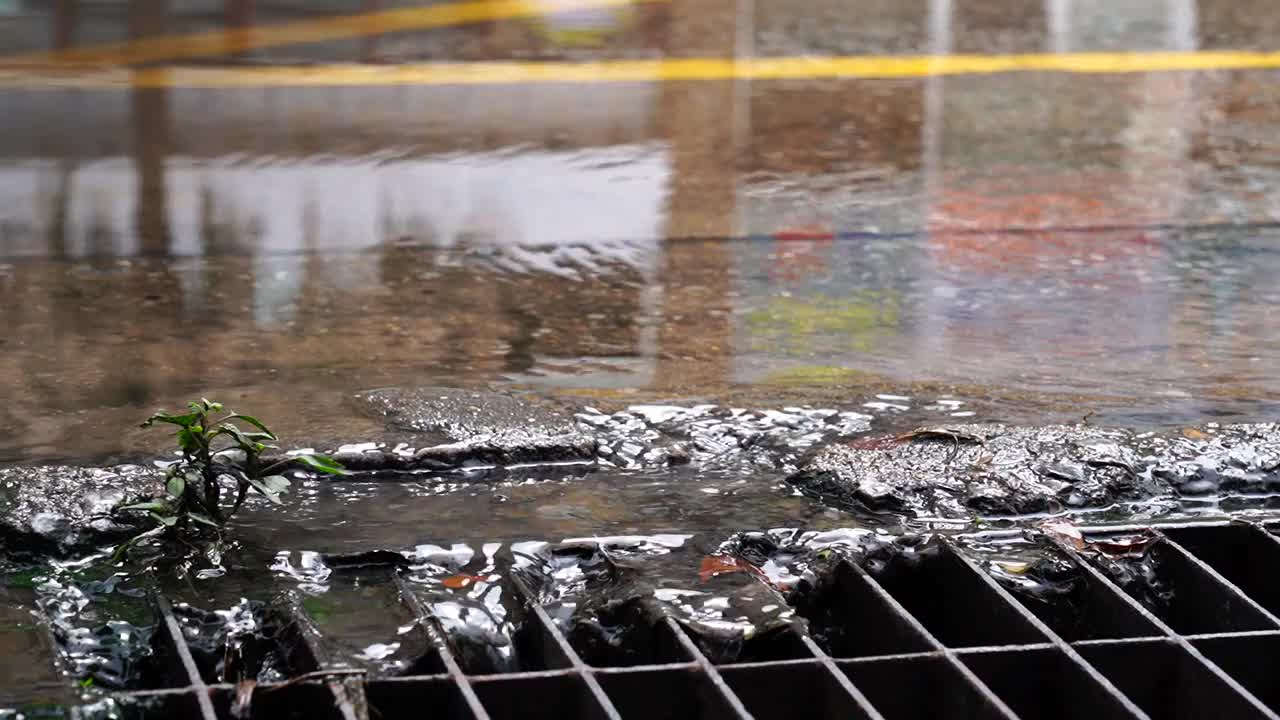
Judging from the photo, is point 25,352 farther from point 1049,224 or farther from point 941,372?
point 1049,224

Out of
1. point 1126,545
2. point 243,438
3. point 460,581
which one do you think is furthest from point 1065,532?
point 243,438

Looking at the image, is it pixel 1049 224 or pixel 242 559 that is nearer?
pixel 242 559

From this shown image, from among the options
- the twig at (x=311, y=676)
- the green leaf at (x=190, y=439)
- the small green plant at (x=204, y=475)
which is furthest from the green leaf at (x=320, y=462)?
the twig at (x=311, y=676)

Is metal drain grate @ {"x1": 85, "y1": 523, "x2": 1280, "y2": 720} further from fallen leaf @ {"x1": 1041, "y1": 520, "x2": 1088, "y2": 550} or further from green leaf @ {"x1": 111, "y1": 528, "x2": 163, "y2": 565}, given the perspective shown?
green leaf @ {"x1": 111, "y1": 528, "x2": 163, "y2": 565}

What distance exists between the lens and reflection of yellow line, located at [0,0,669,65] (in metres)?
6.28

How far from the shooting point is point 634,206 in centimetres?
457

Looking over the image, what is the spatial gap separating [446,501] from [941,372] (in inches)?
44.5

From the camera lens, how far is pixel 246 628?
2.01 m

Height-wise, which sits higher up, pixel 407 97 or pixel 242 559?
pixel 407 97

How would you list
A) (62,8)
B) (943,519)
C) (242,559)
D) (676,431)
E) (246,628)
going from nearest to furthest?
(246,628), (242,559), (943,519), (676,431), (62,8)

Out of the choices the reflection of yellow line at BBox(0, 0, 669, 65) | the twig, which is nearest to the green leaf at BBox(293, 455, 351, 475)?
the twig

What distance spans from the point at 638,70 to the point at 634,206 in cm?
179

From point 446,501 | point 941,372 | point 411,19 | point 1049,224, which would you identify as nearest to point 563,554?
point 446,501

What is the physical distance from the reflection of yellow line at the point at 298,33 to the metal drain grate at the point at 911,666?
15.4 feet
